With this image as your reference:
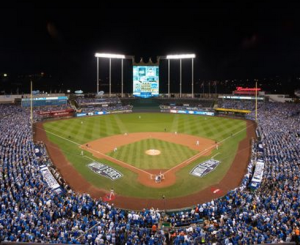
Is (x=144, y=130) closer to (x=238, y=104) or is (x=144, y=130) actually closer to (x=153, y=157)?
(x=153, y=157)

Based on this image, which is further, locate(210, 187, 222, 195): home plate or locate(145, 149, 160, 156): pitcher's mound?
locate(145, 149, 160, 156): pitcher's mound

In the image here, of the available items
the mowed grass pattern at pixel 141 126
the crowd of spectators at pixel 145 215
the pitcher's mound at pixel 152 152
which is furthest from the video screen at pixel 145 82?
the crowd of spectators at pixel 145 215

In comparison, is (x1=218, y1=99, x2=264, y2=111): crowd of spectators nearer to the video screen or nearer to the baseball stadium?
the baseball stadium

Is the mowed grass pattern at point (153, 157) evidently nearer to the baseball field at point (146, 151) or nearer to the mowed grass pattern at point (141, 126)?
the baseball field at point (146, 151)

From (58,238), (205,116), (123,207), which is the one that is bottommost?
(123,207)

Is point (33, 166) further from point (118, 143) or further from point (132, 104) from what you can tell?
point (132, 104)

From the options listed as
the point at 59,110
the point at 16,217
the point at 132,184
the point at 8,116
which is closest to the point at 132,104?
the point at 59,110

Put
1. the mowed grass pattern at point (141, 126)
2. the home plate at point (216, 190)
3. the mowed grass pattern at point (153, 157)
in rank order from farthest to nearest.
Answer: the mowed grass pattern at point (141, 126) < the mowed grass pattern at point (153, 157) < the home plate at point (216, 190)

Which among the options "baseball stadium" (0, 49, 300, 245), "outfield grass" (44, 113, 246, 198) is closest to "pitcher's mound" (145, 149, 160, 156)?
"baseball stadium" (0, 49, 300, 245)

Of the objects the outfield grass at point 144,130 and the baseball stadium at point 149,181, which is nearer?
the baseball stadium at point 149,181
